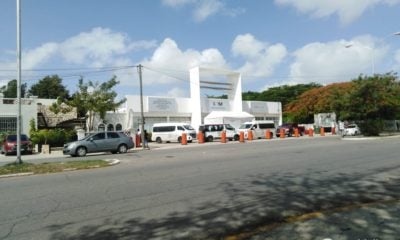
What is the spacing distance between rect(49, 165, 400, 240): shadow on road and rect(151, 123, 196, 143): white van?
2703cm

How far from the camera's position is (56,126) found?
126 feet

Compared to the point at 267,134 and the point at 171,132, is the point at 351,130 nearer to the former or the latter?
the point at 267,134

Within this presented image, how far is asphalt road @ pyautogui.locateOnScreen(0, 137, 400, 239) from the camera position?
5.96 meters

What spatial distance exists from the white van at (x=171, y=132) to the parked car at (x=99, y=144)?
1249 centimetres

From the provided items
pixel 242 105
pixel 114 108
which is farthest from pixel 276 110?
pixel 114 108

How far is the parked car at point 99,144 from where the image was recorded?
23219mm

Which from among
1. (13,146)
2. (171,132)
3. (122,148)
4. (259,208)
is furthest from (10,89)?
(259,208)

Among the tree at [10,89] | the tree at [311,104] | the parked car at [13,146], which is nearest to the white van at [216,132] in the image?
the parked car at [13,146]

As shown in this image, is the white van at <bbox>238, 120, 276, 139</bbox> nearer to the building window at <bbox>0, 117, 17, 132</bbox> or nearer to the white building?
the white building

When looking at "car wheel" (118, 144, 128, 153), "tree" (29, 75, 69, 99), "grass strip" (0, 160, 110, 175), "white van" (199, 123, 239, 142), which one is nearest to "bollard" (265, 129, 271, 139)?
"white van" (199, 123, 239, 142)

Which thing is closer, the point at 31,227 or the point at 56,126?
the point at 31,227

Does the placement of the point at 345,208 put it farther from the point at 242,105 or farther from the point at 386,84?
the point at 242,105

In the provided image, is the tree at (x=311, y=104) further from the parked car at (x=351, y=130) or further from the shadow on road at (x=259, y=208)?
the shadow on road at (x=259, y=208)

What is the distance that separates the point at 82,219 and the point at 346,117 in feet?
106
